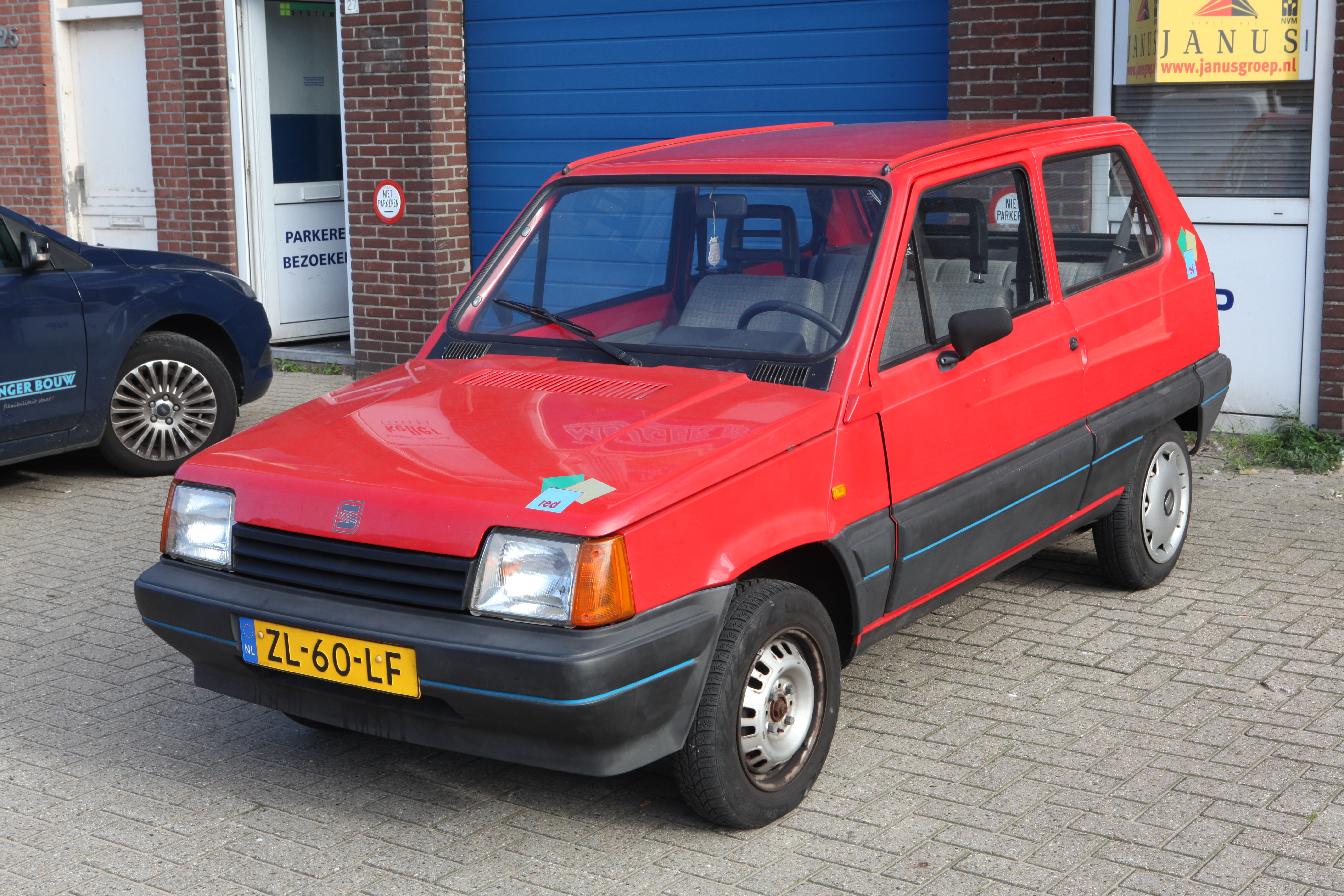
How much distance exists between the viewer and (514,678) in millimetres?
3184

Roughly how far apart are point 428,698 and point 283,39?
922cm

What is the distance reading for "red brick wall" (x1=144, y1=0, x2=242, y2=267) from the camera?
10867mm

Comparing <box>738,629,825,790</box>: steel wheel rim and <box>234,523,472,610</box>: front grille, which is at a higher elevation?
<box>234,523,472,610</box>: front grille

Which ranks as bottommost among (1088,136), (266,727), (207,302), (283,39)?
(266,727)

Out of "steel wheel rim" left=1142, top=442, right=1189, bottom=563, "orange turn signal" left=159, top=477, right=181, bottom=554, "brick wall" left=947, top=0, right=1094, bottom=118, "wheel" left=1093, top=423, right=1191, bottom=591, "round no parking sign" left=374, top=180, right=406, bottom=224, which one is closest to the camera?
"orange turn signal" left=159, top=477, right=181, bottom=554

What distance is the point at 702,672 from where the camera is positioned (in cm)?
337

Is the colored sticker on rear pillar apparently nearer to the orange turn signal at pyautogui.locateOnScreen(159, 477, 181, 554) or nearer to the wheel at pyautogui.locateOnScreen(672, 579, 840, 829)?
the wheel at pyautogui.locateOnScreen(672, 579, 840, 829)

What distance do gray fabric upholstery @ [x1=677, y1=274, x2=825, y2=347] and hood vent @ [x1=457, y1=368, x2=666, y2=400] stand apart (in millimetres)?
221

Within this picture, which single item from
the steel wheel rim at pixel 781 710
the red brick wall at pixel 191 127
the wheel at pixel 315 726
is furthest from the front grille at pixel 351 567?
the red brick wall at pixel 191 127

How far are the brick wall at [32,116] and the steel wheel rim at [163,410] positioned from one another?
212 inches

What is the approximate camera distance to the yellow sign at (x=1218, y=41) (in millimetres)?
7367

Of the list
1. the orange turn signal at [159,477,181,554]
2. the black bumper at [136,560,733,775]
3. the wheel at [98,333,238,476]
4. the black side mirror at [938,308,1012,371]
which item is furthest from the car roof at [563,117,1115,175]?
the wheel at [98,333,238,476]

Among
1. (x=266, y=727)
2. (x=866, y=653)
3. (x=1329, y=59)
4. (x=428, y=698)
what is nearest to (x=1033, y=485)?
(x=866, y=653)

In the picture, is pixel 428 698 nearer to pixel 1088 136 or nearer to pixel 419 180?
pixel 1088 136
